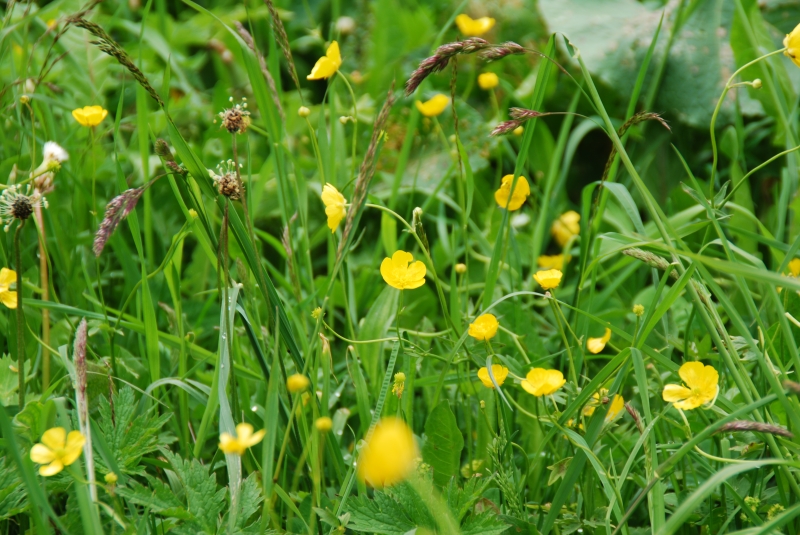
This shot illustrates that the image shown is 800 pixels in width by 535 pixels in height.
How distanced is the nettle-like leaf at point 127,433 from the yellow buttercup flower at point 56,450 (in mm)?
146

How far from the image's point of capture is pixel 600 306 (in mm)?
1712

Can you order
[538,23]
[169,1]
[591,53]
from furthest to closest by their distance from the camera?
1. [169,1]
2. [538,23]
3. [591,53]

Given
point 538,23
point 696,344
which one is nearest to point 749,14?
point 538,23

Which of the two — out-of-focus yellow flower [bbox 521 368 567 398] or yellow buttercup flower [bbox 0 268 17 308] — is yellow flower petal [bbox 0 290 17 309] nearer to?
yellow buttercup flower [bbox 0 268 17 308]

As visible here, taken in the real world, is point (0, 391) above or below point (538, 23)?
below

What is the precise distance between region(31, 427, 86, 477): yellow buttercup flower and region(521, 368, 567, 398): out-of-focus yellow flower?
631 millimetres

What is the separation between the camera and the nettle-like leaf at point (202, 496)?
3.25ft

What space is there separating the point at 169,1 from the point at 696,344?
114 inches

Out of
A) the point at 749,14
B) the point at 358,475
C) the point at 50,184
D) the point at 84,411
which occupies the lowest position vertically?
the point at 358,475

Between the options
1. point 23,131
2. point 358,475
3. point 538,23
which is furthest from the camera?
point 538,23

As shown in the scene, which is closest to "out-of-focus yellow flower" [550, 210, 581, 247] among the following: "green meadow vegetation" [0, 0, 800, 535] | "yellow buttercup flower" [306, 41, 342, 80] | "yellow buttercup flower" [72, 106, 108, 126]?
"green meadow vegetation" [0, 0, 800, 535]

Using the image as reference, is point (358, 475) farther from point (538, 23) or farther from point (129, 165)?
point (538, 23)

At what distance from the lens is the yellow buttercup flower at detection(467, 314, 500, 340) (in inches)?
44.8

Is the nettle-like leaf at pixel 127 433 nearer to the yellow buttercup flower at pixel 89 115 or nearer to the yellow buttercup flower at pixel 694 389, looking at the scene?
the yellow buttercup flower at pixel 89 115
